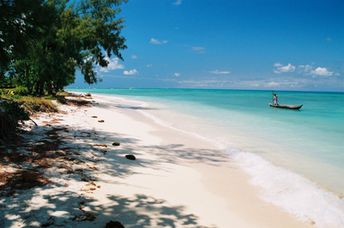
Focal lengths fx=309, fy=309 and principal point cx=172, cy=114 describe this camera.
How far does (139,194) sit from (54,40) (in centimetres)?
2290

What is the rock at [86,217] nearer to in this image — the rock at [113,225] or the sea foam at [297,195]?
the rock at [113,225]

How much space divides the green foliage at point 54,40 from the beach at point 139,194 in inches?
135

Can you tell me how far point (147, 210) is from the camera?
5.39m

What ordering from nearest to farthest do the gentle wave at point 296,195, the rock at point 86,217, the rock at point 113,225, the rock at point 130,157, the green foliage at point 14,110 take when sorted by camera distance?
the rock at point 113,225
the rock at point 86,217
the gentle wave at point 296,195
the rock at point 130,157
the green foliage at point 14,110

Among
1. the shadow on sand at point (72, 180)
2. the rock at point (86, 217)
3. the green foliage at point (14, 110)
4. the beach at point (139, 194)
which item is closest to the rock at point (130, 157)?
the shadow on sand at point (72, 180)

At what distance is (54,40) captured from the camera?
2567cm

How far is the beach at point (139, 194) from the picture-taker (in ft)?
16.2

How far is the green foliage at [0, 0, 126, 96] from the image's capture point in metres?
7.87

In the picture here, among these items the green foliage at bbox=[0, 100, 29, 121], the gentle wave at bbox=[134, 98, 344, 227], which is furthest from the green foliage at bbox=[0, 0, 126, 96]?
the gentle wave at bbox=[134, 98, 344, 227]

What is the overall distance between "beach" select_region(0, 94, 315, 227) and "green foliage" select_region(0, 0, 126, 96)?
135 inches

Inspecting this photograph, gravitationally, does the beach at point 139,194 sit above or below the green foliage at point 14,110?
below

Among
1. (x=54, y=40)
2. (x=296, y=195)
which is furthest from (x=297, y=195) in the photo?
(x=54, y=40)

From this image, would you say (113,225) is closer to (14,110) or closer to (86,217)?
(86,217)

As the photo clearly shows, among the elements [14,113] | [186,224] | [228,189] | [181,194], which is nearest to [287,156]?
[228,189]
